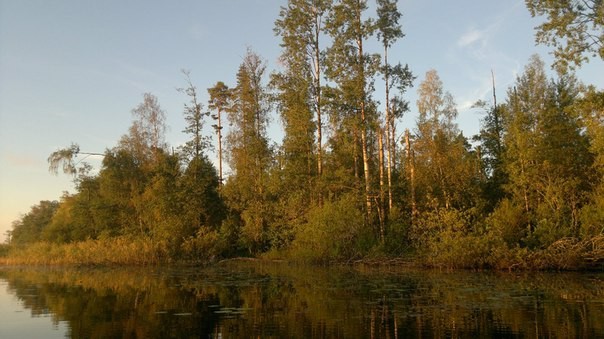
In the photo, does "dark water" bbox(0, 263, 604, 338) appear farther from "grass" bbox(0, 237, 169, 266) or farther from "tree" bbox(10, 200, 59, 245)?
"tree" bbox(10, 200, 59, 245)

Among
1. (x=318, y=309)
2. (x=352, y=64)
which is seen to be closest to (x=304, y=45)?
(x=352, y=64)

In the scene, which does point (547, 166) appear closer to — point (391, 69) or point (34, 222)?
point (391, 69)

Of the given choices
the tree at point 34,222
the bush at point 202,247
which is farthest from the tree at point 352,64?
the tree at point 34,222

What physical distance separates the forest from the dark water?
6346mm

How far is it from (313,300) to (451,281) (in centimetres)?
727

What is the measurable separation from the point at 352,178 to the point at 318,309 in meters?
21.0

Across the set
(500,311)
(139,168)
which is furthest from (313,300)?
(139,168)

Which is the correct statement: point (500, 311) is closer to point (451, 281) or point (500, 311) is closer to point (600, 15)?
point (451, 281)

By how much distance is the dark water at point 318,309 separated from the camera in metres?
9.21

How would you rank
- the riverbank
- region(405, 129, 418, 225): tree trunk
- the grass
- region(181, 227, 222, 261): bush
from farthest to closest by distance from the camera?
region(181, 227, 222, 261): bush < the grass < region(405, 129, 418, 225): tree trunk < the riverbank

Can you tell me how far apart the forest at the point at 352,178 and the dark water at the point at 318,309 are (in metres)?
6.35

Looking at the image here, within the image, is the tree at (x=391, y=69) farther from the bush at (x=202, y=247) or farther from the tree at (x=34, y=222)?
the tree at (x=34, y=222)

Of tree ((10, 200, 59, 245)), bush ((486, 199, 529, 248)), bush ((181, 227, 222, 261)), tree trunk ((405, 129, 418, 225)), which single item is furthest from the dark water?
tree ((10, 200, 59, 245))

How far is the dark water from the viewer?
9211 millimetres
